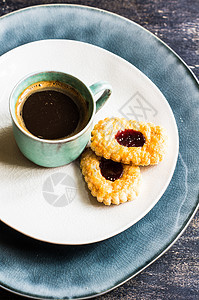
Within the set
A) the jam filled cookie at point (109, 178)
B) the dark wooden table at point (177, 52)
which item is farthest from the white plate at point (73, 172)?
the dark wooden table at point (177, 52)

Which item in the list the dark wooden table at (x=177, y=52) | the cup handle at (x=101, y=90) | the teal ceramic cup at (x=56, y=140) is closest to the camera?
the teal ceramic cup at (x=56, y=140)

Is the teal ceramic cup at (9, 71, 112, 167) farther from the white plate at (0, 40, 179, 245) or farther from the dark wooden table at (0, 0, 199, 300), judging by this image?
the dark wooden table at (0, 0, 199, 300)

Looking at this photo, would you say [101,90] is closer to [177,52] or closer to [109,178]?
[109,178]

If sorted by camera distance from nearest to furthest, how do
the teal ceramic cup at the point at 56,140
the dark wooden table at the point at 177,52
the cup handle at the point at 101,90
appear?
1. the teal ceramic cup at the point at 56,140
2. the cup handle at the point at 101,90
3. the dark wooden table at the point at 177,52

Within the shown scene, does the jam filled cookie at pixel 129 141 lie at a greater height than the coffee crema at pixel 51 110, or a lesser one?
lesser

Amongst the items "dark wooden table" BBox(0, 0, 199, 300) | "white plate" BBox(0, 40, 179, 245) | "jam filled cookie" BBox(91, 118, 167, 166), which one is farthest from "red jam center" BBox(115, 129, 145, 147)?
"dark wooden table" BBox(0, 0, 199, 300)

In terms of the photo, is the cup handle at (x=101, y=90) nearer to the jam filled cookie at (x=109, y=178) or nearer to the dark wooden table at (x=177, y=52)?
the jam filled cookie at (x=109, y=178)

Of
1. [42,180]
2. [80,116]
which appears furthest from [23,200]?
[80,116]
